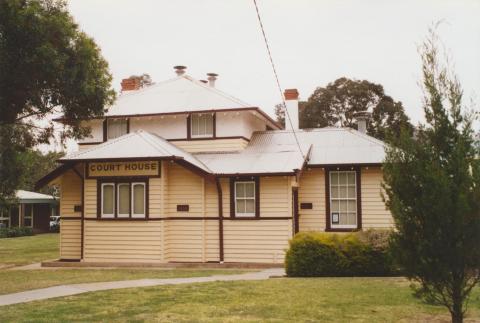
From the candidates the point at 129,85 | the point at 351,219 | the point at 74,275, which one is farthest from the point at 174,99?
the point at 74,275

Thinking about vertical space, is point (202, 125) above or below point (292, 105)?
below

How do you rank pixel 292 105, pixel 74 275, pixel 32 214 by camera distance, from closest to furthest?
pixel 74 275, pixel 292 105, pixel 32 214

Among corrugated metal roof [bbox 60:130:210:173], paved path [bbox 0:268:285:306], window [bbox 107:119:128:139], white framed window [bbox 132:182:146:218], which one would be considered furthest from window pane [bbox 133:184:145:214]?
paved path [bbox 0:268:285:306]

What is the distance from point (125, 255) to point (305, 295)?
998 centimetres

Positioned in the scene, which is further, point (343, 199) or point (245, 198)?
point (343, 199)

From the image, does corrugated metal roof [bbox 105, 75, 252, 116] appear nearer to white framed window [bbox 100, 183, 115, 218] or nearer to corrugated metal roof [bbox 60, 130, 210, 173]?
corrugated metal roof [bbox 60, 130, 210, 173]

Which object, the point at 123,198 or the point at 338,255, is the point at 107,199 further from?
the point at 338,255

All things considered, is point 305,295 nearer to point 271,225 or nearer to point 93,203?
point 271,225

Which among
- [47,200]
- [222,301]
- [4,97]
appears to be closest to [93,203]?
[4,97]

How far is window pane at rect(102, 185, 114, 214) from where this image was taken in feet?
67.1

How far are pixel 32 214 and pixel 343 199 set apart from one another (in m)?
34.1

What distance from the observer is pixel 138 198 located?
20.2 m

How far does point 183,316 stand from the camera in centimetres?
979

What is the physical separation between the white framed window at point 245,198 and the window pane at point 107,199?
4623mm
